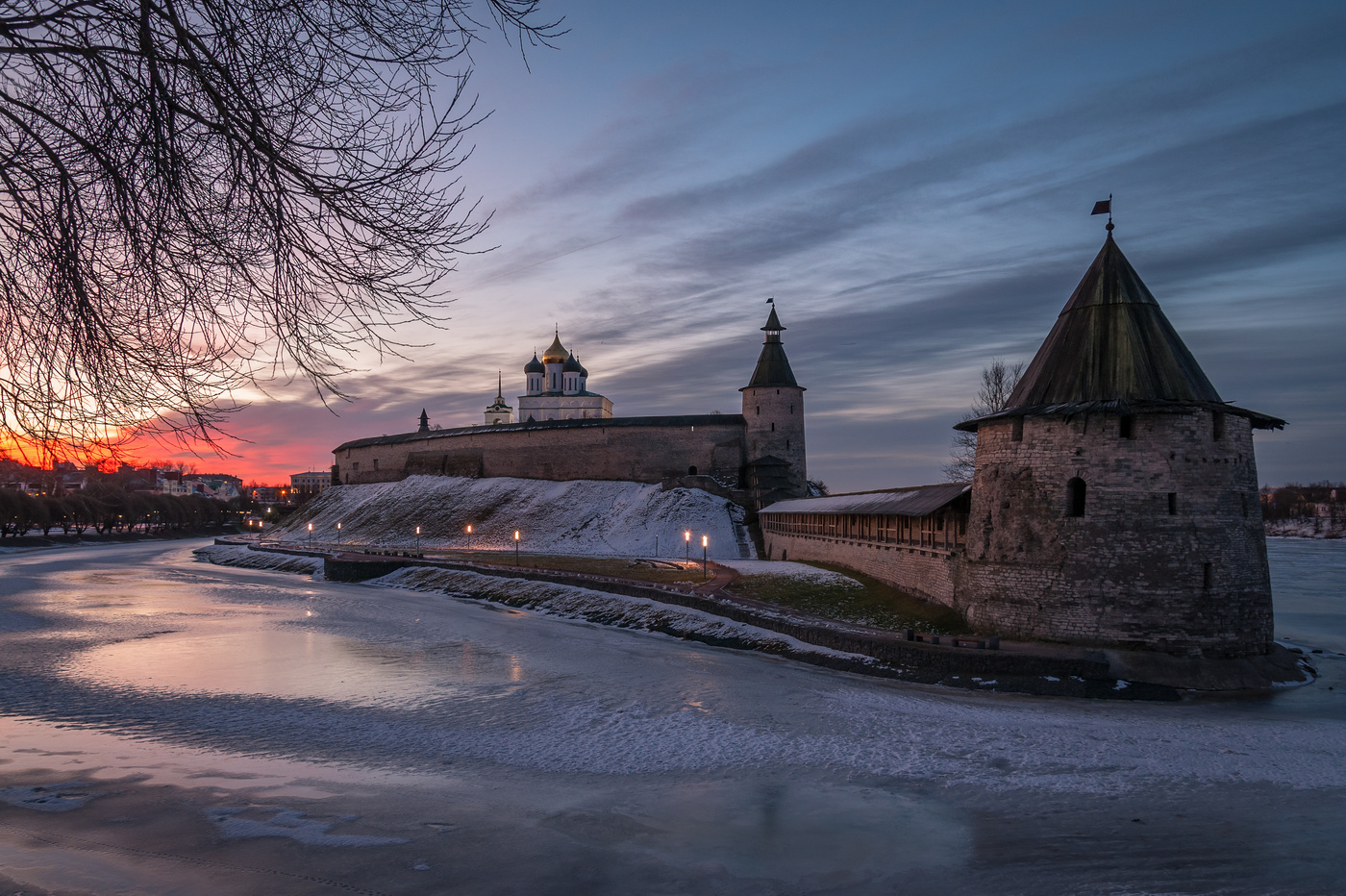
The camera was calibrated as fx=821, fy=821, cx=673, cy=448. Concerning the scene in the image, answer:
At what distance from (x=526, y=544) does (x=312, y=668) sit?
1202 inches

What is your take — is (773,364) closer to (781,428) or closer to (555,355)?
(781,428)

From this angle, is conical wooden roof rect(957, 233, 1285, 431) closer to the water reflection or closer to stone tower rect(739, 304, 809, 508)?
the water reflection

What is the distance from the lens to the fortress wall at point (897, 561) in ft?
66.2

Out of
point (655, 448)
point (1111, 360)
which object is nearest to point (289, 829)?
point (1111, 360)

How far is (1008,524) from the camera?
701 inches

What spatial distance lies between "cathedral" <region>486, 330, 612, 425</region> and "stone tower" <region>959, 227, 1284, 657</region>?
58.6 metres

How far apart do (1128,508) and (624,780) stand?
12.1 meters

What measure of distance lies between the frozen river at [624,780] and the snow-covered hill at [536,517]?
25.5 metres

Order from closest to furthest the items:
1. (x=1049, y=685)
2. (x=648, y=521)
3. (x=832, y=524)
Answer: (x=1049, y=685) < (x=832, y=524) < (x=648, y=521)

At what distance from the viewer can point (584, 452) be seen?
55188 mm

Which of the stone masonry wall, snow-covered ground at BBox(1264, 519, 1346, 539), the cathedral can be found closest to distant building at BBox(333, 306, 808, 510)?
the stone masonry wall

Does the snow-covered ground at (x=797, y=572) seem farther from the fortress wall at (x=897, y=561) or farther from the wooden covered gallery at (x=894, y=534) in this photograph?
the wooden covered gallery at (x=894, y=534)

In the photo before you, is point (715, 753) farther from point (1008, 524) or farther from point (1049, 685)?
point (1008, 524)

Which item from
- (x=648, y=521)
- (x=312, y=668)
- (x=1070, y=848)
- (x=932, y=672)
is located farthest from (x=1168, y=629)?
(x=648, y=521)
